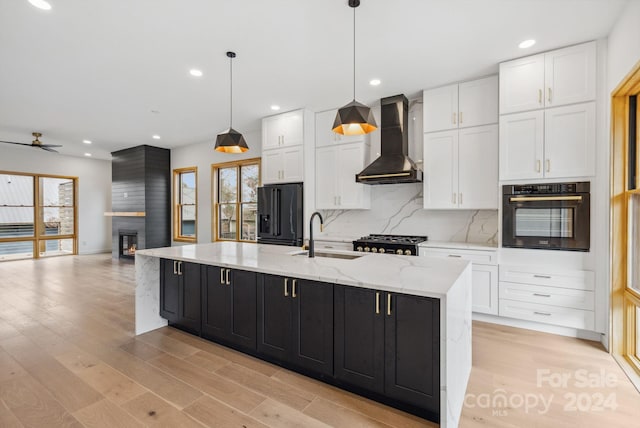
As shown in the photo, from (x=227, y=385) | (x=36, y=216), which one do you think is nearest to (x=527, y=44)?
(x=227, y=385)

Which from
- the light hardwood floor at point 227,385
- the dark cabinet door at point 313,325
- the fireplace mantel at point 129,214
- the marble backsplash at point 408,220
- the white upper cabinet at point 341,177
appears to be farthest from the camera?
the fireplace mantel at point 129,214

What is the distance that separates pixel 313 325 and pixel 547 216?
268cm

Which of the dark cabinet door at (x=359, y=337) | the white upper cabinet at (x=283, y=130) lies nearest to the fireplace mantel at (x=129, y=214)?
the white upper cabinet at (x=283, y=130)

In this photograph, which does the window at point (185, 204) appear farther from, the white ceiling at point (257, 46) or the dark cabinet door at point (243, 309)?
the dark cabinet door at point (243, 309)

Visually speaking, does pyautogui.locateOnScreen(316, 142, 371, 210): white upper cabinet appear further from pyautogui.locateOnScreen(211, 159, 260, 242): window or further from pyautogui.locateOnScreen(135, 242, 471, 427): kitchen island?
pyautogui.locateOnScreen(211, 159, 260, 242): window

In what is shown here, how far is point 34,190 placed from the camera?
8031 millimetres

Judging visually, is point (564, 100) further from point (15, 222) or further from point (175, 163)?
point (15, 222)

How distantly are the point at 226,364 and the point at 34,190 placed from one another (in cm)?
892

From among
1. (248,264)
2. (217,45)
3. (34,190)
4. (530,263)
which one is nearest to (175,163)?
(34,190)

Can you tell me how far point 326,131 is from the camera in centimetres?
489

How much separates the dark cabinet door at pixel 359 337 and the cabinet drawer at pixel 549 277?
7.13 feet

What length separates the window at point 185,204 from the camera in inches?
300

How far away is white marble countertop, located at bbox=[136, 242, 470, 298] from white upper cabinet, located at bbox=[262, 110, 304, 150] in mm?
2383

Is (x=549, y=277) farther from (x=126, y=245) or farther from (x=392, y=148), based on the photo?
(x=126, y=245)
